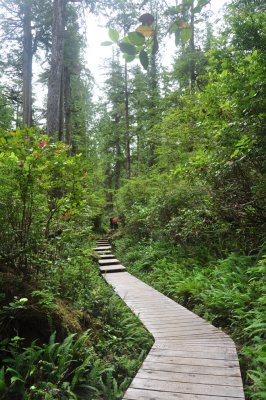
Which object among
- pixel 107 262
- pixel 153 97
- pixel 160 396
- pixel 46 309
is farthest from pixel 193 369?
pixel 153 97

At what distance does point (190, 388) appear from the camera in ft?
9.56

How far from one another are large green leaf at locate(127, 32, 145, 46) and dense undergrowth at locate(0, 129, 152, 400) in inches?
107

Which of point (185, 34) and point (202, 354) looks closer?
point (185, 34)

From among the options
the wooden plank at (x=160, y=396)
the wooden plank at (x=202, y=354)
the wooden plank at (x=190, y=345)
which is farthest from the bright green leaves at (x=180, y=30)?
the wooden plank at (x=190, y=345)

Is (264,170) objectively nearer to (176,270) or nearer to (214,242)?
(214,242)

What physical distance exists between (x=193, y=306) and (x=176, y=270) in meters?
1.81

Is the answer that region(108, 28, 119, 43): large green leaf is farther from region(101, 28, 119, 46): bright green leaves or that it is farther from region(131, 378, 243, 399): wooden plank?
region(131, 378, 243, 399): wooden plank

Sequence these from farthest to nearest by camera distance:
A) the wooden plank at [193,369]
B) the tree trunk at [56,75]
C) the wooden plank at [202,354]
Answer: the tree trunk at [56,75], the wooden plank at [202,354], the wooden plank at [193,369]

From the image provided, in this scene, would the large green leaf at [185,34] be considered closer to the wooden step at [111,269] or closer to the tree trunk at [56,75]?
the tree trunk at [56,75]

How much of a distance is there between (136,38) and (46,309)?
3.57 m

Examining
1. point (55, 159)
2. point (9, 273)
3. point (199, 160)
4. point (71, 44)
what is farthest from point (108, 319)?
point (71, 44)

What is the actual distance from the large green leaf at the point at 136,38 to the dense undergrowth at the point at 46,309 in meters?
2.72

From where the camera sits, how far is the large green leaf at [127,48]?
1.17 metres

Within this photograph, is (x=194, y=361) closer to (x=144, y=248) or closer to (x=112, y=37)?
(x=112, y=37)
